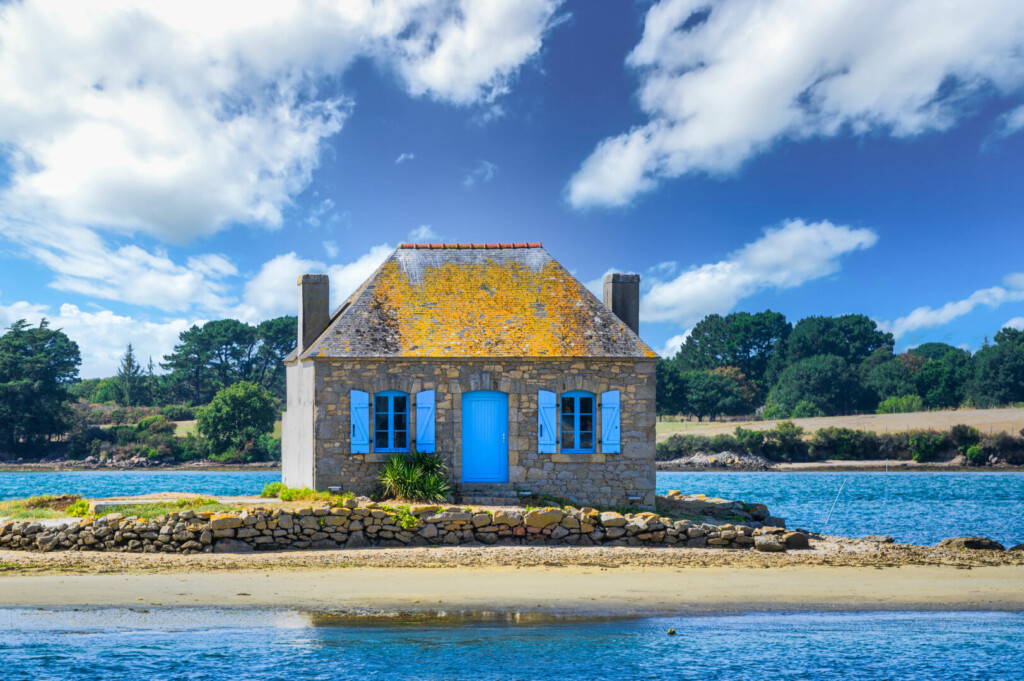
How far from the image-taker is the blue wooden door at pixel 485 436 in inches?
755

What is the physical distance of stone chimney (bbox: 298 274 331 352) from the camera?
21016 mm

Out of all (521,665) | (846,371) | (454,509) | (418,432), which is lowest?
(521,665)

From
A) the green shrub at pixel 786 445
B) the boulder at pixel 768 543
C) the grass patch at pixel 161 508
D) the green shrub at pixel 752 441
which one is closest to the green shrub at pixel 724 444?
the green shrub at pixel 752 441

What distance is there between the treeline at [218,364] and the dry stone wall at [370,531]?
67.2 metres

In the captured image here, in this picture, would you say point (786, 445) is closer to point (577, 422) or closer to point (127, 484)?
point (127, 484)

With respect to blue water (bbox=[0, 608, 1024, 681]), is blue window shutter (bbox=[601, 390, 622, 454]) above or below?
above

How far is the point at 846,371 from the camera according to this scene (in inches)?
3339

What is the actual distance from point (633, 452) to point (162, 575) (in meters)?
9.47

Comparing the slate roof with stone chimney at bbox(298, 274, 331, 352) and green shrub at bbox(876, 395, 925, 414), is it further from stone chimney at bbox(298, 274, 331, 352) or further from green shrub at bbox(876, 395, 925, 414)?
green shrub at bbox(876, 395, 925, 414)

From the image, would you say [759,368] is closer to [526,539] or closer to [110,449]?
[110,449]

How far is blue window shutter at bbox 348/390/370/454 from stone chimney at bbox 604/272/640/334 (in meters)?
6.23

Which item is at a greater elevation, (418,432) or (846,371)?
(846,371)

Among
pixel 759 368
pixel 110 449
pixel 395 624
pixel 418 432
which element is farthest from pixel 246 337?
pixel 395 624

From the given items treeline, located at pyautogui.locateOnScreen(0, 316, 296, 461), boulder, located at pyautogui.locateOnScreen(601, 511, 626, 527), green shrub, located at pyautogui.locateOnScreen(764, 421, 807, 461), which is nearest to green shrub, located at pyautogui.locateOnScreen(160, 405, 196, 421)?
treeline, located at pyautogui.locateOnScreen(0, 316, 296, 461)
